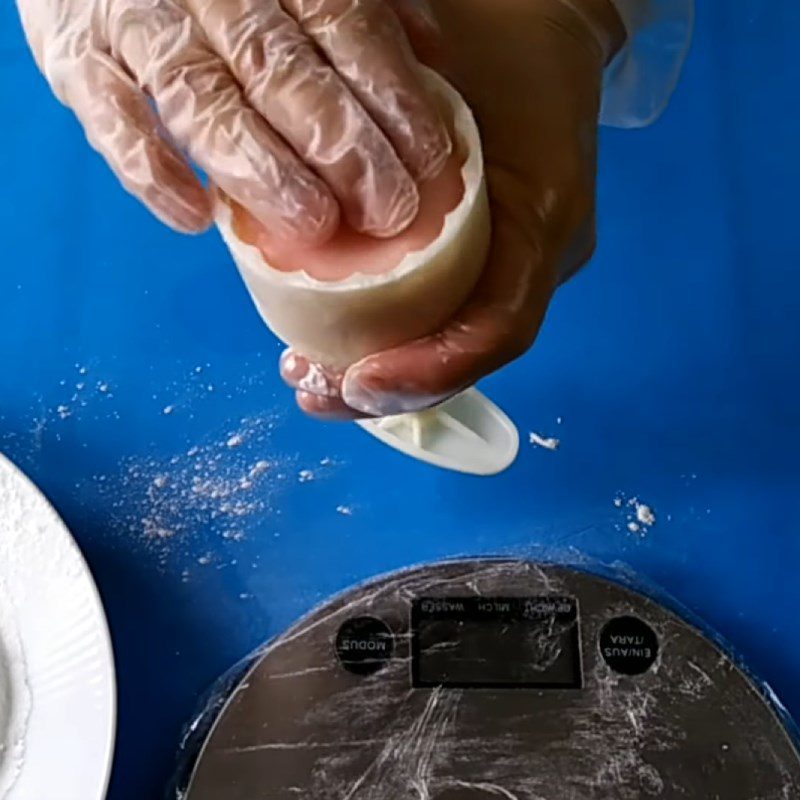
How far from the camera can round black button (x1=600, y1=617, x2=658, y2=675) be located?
0.76m

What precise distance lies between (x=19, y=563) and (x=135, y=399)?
160 millimetres

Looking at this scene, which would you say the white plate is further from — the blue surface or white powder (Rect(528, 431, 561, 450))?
white powder (Rect(528, 431, 561, 450))

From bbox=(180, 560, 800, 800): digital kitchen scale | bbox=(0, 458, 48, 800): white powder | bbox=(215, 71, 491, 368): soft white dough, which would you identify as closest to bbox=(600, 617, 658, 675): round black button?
bbox=(180, 560, 800, 800): digital kitchen scale

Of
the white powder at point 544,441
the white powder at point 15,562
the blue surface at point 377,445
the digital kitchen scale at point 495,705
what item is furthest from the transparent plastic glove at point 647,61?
the white powder at point 15,562

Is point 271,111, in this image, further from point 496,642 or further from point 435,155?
point 496,642

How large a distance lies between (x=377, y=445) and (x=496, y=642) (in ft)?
0.61

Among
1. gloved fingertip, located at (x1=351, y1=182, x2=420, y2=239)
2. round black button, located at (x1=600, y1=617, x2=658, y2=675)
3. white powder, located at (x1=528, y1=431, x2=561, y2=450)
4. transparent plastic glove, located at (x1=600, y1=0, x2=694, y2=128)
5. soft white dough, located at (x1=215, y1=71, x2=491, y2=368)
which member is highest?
gloved fingertip, located at (x1=351, y1=182, x2=420, y2=239)

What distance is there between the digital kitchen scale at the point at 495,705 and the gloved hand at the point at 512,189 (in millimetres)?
161

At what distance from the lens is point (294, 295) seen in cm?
58

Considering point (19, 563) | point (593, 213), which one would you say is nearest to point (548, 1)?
point (593, 213)

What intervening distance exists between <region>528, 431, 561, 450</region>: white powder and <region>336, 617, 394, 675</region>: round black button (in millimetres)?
189

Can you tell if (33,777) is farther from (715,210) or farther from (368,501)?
(715,210)

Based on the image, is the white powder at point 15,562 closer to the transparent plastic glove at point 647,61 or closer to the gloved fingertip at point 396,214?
the gloved fingertip at point 396,214

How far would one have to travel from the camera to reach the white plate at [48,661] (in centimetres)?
73
